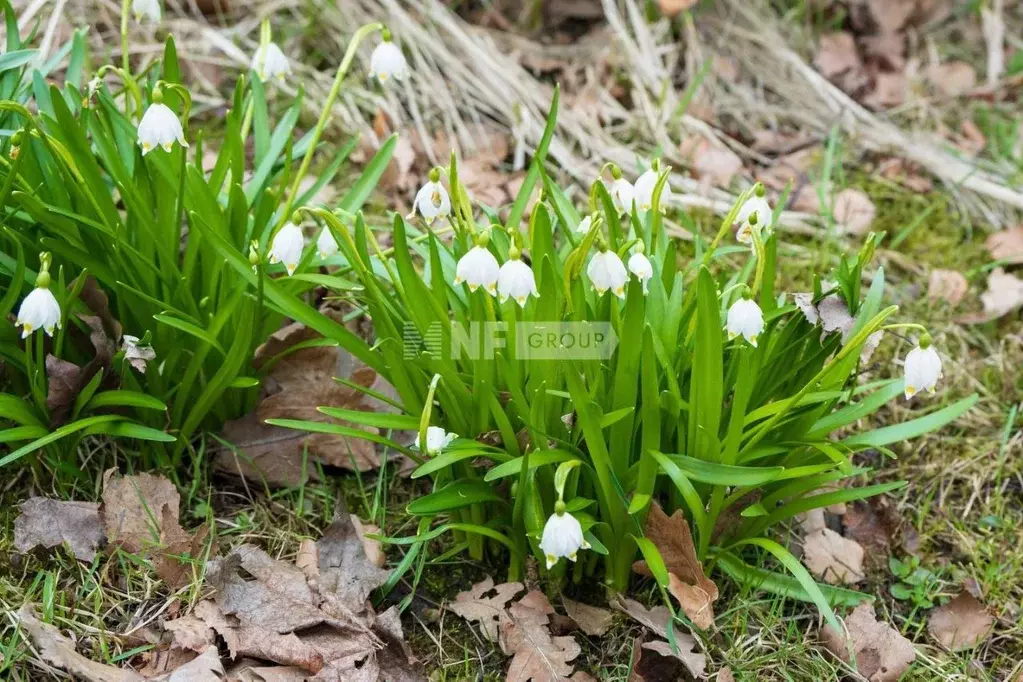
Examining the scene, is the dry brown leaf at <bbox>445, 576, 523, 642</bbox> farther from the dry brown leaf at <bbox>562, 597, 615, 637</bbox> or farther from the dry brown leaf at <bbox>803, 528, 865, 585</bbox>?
the dry brown leaf at <bbox>803, 528, 865, 585</bbox>

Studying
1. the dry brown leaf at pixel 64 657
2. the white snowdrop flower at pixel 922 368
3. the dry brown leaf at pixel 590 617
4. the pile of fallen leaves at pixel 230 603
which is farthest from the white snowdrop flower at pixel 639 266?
the dry brown leaf at pixel 64 657

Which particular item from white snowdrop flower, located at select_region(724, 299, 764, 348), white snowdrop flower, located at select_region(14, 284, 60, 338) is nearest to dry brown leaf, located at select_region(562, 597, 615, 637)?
white snowdrop flower, located at select_region(724, 299, 764, 348)

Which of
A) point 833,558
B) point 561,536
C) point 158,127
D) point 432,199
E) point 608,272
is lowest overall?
point 833,558

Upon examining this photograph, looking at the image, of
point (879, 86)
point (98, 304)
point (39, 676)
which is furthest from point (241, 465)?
point (879, 86)

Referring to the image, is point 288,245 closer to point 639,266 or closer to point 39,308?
point 39,308

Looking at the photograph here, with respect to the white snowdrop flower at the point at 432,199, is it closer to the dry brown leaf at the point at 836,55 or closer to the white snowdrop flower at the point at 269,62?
the white snowdrop flower at the point at 269,62

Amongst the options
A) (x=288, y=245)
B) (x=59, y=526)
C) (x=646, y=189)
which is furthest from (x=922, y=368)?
(x=59, y=526)
